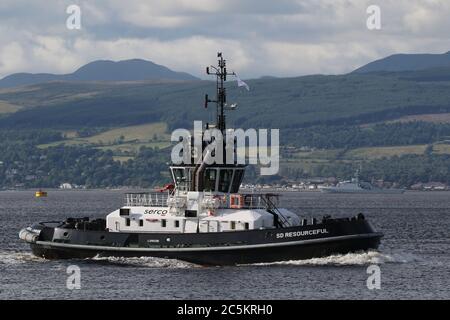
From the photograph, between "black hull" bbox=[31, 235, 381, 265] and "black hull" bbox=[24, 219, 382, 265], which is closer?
"black hull" bbox=[24, 219, 382, 265]

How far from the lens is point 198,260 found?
5691 centimetres

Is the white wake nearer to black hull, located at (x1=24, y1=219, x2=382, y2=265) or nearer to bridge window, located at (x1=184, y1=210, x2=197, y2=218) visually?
black hull, located at (x1=24, y1=219, x2=382, y2=265)

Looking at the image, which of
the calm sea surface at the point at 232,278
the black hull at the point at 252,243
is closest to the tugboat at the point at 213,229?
the black hull at the point at 252,243

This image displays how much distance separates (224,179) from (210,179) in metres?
0.74

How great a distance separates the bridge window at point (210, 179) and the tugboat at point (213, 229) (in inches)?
2.0

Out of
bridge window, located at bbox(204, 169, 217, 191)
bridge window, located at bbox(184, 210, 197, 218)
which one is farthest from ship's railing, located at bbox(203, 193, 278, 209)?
bridge window, located at bbox(184, 210, 197, 218)

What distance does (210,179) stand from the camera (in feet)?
193

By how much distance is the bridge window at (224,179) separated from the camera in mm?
58906

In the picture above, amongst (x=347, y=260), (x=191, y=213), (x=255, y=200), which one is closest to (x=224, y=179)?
(x=255, y=200)

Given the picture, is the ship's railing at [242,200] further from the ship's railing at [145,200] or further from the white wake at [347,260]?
the white wake at [347,260]

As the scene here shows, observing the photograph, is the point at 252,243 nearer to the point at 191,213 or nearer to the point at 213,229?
the point at 213,229

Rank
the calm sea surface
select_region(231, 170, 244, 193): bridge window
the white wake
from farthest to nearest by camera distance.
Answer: select_region(231, 170, 244, 193): bridge window, the white wake, the calm sea surface

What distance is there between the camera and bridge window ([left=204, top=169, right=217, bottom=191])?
5875 centimetres
